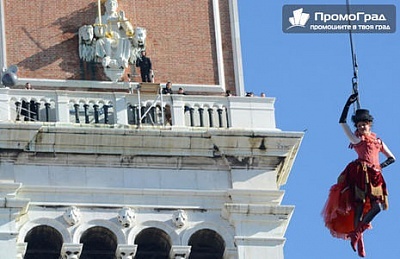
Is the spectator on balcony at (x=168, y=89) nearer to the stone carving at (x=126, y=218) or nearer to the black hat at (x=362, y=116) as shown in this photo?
the stone carving at (x=126, y=218)

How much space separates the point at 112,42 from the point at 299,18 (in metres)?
3.84

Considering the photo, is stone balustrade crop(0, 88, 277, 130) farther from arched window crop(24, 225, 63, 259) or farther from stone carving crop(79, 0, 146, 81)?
arched window crop(24, 225, 63, 259)

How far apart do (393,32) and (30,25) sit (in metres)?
7.32

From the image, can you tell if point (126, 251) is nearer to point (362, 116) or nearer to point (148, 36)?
point (148, 36)

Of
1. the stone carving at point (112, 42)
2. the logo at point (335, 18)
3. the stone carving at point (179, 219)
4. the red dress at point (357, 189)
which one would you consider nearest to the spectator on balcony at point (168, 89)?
the stone carving at point (112, 42)

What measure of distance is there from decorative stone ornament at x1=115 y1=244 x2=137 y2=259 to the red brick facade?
173 inches

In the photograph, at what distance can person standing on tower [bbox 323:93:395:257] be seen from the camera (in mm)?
51125

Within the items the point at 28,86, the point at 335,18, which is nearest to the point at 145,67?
the point at 28,86

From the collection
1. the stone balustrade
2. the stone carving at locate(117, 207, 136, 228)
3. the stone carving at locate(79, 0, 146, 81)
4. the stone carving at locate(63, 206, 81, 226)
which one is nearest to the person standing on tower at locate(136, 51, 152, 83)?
the stone carving at locate(79, 0, 146, 81)

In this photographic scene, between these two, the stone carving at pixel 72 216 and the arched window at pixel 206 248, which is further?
the arched window at pixel 206 248

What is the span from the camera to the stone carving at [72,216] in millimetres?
59000

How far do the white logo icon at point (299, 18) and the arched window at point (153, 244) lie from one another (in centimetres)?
491

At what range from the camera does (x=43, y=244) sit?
194 ft

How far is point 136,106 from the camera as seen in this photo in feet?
200
